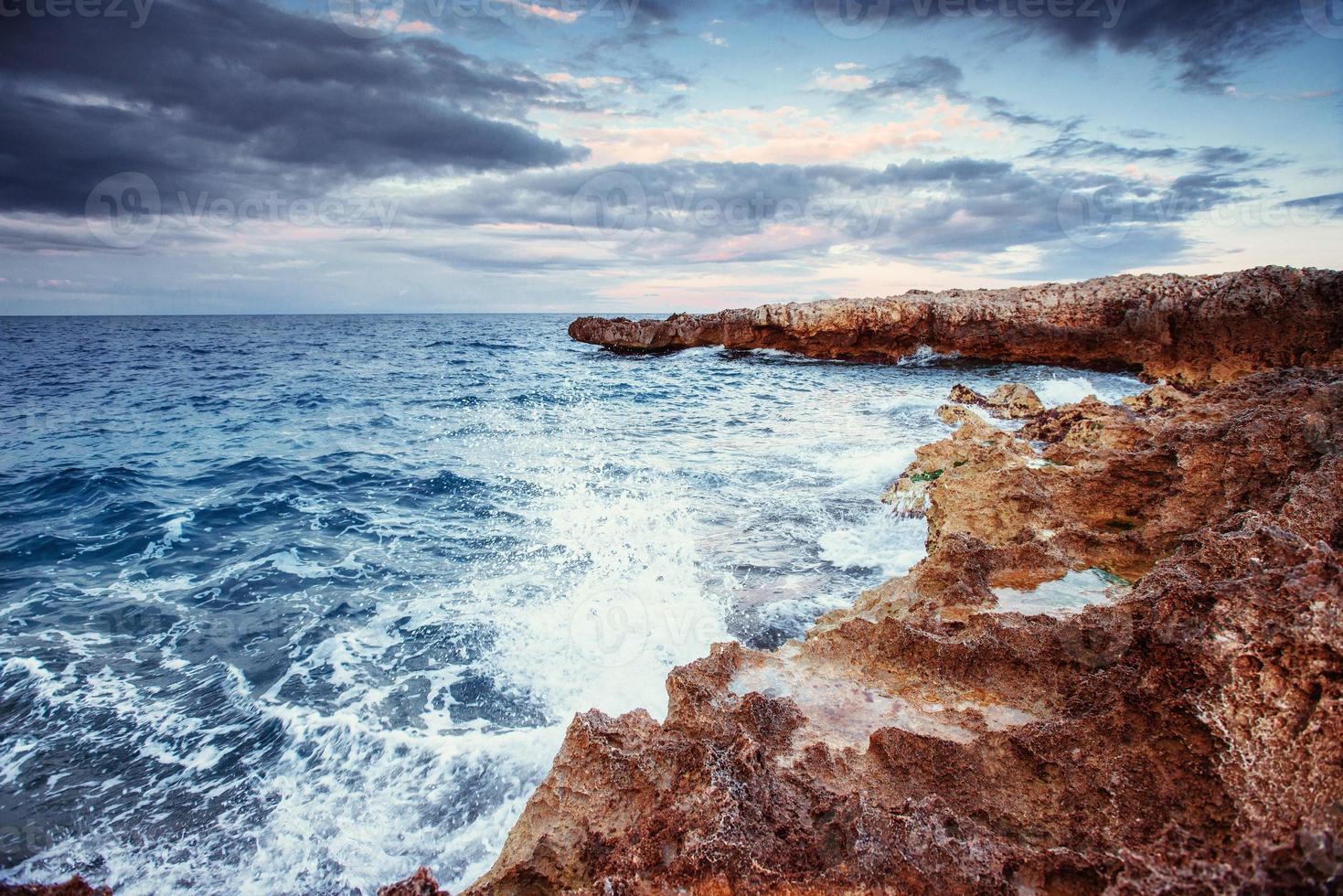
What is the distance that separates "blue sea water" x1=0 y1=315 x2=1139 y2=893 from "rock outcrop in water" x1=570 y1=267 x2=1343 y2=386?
13.8 m

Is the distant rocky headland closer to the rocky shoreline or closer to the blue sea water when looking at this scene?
the rocky shoreline

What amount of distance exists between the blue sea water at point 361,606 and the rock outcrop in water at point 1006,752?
1.54 m

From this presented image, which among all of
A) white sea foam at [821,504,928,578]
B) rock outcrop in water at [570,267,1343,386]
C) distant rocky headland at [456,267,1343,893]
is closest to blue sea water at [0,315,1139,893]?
white sea foam at [821,504,928,578]

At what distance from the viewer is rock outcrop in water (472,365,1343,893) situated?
5.86ft

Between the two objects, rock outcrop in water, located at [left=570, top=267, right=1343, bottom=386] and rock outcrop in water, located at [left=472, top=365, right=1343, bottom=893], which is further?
rock outcrop in water, located at [left=570, top=267, right=1343, bottom=386]

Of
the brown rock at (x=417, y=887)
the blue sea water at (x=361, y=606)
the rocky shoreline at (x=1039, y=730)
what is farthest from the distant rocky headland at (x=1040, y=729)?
the blue sea water at (x=361, y=606)

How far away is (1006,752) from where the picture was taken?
8.37 feet

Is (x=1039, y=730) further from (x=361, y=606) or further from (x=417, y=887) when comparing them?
(x=361, y=606)

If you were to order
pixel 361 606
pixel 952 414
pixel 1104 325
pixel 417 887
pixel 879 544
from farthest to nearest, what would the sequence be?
pixel 1104 325, pixel 952 414, pixel 879 544, pixel 361 606, pixel 417 887

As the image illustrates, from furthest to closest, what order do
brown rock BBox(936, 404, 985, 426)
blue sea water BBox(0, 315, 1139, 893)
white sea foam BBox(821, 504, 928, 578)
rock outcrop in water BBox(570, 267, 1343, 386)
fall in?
1. rock outcrop in water BBox(570, 267, 1343, 386)
2. brown rock BBox(936, 404, 985, 426)
3. white sea foam BBox(821, 504, 928, 578)
4. blue sea water BBox(0, 315, 1139, 893)

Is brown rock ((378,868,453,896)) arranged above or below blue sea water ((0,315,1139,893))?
above

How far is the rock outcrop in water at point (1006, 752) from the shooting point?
1785 mm

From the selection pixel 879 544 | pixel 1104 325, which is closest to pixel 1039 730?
pixel 879 544

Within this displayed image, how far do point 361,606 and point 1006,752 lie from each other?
6218mm
